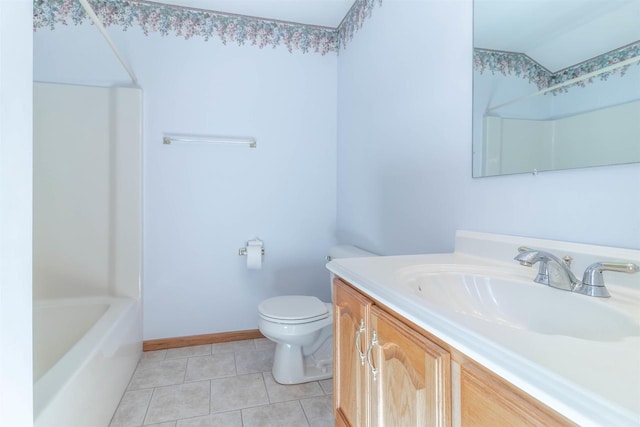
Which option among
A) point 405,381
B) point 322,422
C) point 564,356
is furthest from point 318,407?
point 564,356

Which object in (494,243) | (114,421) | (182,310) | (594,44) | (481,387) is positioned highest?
(594,44)

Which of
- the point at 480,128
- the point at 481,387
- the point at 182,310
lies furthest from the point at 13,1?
the point at 182,310

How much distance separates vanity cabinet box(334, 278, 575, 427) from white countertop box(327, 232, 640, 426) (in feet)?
0.12

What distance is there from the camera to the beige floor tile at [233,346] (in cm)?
212

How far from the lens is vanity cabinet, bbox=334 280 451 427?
571mm

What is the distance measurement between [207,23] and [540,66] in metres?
2.06

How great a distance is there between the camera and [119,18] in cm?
204

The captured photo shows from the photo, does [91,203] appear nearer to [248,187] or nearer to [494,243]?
[248,187]

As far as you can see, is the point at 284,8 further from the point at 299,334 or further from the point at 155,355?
the point at 155,355

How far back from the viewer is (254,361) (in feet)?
6.48

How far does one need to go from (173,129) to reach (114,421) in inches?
64.2

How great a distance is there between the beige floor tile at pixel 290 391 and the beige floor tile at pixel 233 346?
1.42 ft

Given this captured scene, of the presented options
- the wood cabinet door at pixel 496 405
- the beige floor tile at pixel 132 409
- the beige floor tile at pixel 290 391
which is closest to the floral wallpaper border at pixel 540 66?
Answer: the wood cabinet door at pixel 496 405

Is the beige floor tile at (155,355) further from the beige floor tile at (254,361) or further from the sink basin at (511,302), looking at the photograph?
the sink basin at (511,302)
